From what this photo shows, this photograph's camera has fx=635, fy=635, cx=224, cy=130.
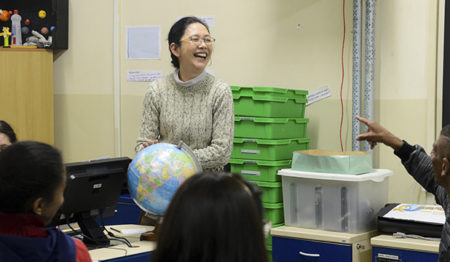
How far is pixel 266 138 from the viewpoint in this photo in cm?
378

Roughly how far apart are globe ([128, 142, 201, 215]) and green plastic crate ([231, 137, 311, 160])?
3.89 feet

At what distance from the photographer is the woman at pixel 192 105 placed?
3139 millimetres

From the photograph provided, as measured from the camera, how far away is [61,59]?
17.0 ft

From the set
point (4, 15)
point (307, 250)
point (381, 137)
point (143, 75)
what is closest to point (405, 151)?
point (381, 137)

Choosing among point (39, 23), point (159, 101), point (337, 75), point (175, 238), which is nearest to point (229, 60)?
point (337, 75)

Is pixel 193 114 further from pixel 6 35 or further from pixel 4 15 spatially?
pixel 4 15

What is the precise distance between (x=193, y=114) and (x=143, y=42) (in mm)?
1821

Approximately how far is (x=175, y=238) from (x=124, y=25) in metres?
4.00

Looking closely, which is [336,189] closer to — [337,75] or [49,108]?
[337,75]

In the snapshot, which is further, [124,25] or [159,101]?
[124,25]

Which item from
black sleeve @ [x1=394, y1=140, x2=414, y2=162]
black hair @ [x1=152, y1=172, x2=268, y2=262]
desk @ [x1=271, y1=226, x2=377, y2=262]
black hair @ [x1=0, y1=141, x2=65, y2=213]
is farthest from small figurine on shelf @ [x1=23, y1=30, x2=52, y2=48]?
black hair @ [x1=152, y1=172, x2=268, y2=262]

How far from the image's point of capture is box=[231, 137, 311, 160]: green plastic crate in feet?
12.4

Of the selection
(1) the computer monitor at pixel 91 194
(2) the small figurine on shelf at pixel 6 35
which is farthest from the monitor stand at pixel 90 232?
(2) the small figurine on shelf at pixel 6 35

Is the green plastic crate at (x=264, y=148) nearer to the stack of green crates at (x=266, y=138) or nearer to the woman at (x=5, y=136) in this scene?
the stack of green crates at (x=266, y=138)
